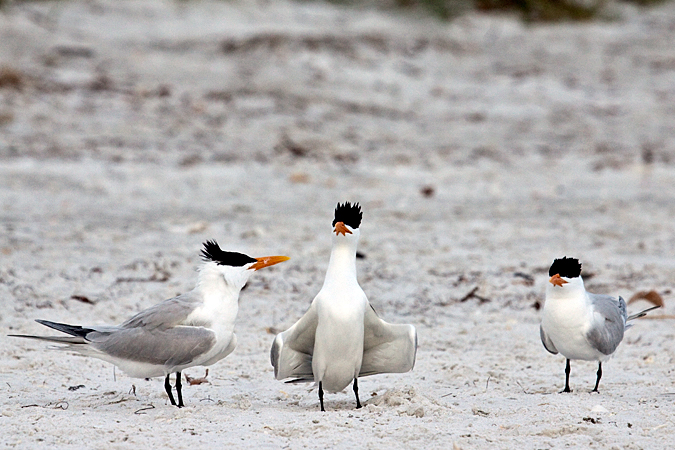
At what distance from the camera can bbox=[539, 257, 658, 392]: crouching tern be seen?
4.17 m

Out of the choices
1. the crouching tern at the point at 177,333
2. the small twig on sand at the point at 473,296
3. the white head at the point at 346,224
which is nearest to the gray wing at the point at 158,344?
the crouching tern at the point at 177,333

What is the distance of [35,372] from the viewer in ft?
14.2

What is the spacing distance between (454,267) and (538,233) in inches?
54.4

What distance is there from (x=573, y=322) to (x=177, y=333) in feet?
5.99

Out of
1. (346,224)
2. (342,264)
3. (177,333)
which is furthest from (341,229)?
(177,333)

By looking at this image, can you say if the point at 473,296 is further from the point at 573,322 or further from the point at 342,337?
the point at 342,337

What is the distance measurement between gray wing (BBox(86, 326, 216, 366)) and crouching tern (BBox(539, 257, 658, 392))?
5.30ft

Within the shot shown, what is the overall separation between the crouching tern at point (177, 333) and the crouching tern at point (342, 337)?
0.28m

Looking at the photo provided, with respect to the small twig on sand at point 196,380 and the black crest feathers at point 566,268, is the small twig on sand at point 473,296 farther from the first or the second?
the small twig on sand at point 196,380

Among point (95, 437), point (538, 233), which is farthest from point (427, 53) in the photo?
point (95, 437)

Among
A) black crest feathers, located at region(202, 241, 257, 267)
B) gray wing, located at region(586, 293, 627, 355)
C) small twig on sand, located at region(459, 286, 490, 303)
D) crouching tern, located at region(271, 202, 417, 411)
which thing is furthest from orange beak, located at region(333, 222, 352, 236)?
small twig on sand, located at region(459, 286, 490, 303)

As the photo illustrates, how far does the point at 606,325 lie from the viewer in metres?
4.26

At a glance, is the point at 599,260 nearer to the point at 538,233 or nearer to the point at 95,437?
the point at 538,233

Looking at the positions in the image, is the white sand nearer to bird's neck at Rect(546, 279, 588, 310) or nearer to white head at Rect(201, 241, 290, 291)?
bird's neck at Rect(546, 279, 588, 310)
